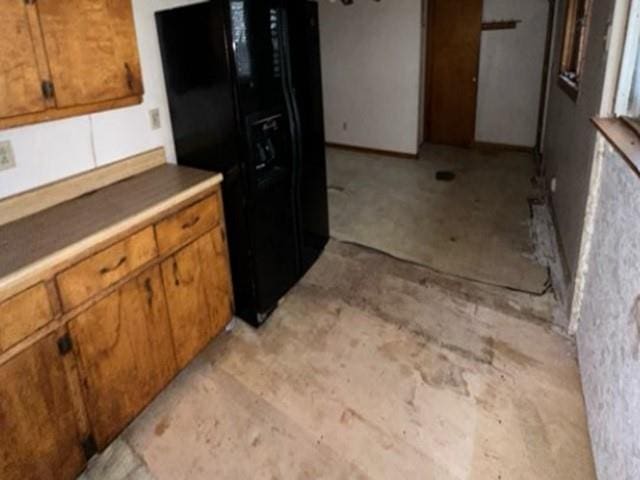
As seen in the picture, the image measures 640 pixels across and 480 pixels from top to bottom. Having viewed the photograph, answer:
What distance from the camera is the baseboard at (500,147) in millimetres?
5828

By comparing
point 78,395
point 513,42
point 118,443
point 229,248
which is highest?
point 513,42

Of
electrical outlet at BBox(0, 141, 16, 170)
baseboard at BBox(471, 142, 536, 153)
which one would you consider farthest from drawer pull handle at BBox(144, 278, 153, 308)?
baseboard at BBox(471, 142, 536, 153)

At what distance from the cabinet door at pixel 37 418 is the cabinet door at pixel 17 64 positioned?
786 millimetres

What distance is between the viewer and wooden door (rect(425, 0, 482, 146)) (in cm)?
562

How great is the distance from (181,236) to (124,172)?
52cm

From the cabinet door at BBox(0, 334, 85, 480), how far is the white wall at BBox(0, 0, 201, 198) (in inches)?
28.3

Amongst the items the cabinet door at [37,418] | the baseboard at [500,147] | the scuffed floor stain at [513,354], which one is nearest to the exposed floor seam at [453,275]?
the scuffed floor stain at [513,354]

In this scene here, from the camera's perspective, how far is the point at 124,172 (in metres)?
2.13

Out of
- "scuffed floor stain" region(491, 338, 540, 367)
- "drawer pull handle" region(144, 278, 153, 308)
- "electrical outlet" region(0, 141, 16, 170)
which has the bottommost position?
"scuffed floor stain" region(491, 338, 540, 367)

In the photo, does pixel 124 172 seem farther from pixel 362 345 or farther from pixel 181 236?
pixel 362 345

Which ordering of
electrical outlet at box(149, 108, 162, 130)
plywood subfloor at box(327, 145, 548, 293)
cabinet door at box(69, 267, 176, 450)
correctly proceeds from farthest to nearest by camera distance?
plywood subfloor at box(327, 145, 548, 293)
electrical outlet at box(149, 108, 162, 130)
cabinet door at box(69, 267, 176, 450)

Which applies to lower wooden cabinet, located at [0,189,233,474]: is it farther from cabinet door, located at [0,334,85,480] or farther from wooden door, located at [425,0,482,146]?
wooden door, located at [425,0,482,146]

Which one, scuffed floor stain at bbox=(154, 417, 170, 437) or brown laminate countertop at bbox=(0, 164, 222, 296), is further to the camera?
scuffed floor stain at bbox=(154, 417, 170, 437)

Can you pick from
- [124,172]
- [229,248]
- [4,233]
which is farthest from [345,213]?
[4,233]
